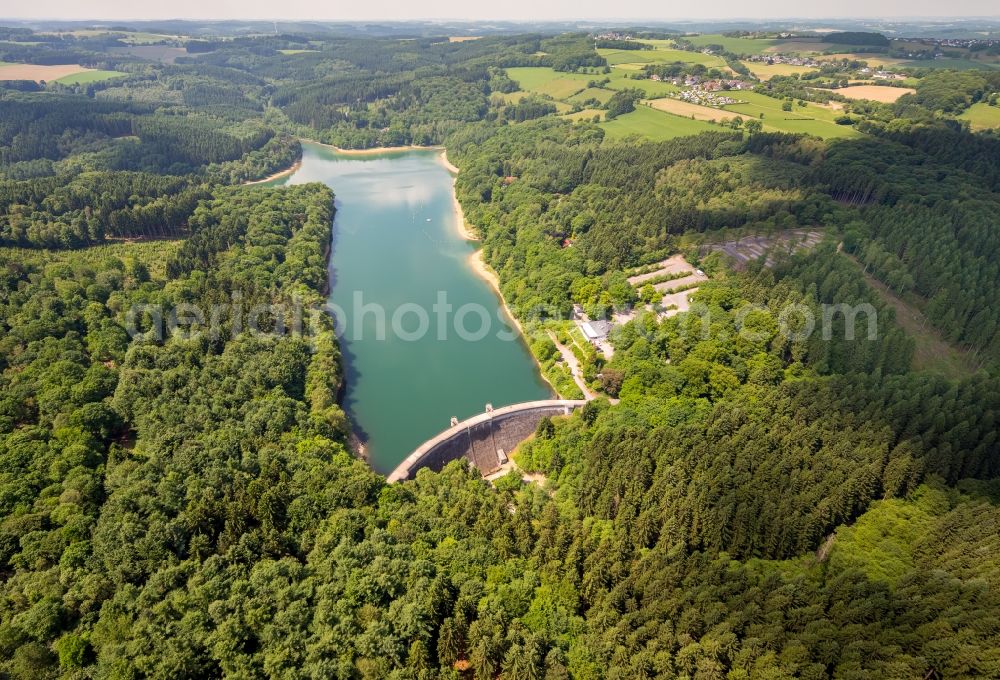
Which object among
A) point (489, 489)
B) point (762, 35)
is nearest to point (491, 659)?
point (489, 489)

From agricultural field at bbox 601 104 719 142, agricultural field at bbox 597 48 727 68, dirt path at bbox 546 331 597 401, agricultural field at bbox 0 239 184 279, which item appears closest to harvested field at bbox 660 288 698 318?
dirt path at bbox 546 331 597 401

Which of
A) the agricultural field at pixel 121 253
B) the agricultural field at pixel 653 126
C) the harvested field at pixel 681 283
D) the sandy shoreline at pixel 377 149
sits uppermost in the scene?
the agricultural field at pixel 653 126

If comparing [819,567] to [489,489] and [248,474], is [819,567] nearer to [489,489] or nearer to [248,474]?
[489,489]

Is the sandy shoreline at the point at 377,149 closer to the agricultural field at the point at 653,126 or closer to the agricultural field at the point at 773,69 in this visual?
the agricultural field at the point at 653,126

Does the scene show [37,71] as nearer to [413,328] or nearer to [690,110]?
[413,328]

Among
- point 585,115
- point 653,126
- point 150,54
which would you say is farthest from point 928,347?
point 150,54

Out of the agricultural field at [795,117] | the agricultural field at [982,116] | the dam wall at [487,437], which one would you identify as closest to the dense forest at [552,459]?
the dam wall at [487,437]
